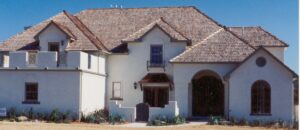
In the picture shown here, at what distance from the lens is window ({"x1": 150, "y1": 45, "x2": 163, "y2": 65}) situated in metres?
38.4

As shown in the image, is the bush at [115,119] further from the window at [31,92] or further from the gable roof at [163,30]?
the gable roof at [163,30]

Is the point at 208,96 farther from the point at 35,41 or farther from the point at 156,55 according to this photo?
the point at 35,41

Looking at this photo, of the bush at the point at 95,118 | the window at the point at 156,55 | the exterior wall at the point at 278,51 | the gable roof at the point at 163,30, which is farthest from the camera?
the exterior wall at the point at 278,51

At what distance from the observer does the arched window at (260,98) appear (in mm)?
33250

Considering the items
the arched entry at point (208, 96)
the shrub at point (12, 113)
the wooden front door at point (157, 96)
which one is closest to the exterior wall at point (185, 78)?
the arched entry at point (208, 96)

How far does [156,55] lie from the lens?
3856 cm

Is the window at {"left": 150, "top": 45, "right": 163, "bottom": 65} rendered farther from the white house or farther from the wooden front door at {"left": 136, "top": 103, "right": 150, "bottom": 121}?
the wooden front door at {"left": 136, "top": 103, "right": 150, "bottom": 121}

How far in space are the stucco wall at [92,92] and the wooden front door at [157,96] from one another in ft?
11.6

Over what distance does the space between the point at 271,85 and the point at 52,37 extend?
16.8 m

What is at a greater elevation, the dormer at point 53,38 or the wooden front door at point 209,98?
the dormer at point 53,38

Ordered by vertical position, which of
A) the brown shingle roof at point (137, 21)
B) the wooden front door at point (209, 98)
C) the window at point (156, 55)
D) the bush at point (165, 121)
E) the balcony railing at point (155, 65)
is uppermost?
the brown shingle roof at point (137, 21)

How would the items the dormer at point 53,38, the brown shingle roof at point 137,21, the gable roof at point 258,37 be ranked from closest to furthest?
the dormer at point 53,38
the gable roof at point 258,37
the brown shingle roof at point 137,21

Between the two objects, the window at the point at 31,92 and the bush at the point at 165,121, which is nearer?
the bush at the point at 165,121

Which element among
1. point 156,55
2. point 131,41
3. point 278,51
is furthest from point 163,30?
point 278,51
